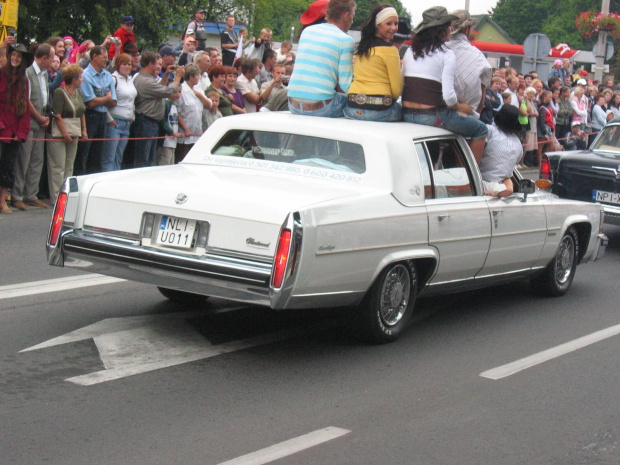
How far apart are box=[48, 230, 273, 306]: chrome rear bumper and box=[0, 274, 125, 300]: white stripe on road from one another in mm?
1482

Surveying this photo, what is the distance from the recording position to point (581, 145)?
2452 centimetres

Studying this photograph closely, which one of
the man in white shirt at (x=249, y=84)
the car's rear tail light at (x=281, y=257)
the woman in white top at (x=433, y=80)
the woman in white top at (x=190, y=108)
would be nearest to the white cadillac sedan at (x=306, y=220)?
the car's rear tail light at (x=281, y=257)

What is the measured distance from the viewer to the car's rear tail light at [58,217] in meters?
6.92

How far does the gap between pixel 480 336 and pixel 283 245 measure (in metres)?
2.35

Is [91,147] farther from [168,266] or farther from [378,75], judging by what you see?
[168,266]

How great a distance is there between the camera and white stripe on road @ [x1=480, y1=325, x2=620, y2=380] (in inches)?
265

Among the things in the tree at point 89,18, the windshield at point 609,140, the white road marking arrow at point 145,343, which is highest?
the tree at point 89,18

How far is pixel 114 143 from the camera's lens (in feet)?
47.0

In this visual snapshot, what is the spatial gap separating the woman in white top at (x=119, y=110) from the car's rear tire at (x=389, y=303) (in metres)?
7.87

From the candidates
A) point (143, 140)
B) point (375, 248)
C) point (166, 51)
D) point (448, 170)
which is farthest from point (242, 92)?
point (375, 248)

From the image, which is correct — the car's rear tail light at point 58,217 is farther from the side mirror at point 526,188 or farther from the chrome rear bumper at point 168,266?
the side mirror at point 526,188

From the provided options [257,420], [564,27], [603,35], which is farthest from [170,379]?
[564,27]

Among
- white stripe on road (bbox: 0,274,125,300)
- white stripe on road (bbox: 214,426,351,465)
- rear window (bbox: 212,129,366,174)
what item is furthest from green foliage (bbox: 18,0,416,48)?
white stripe on road (bbox: 214,426,351,465)

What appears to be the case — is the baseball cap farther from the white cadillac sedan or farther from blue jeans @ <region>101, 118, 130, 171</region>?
the white cadillac sedan
